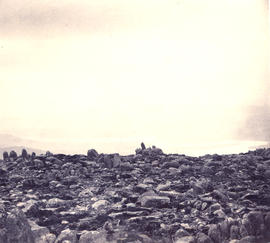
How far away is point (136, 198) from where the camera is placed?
5676 mm

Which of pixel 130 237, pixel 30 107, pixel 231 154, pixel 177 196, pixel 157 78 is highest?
pixel 157 78

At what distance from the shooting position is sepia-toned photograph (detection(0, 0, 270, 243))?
18.7ft

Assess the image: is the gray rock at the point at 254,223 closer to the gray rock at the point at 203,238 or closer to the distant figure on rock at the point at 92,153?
the gray rock at the point at 203,238

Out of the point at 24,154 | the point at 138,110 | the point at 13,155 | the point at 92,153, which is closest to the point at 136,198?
the point at 92,153

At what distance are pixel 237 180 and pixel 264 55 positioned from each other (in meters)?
1.74

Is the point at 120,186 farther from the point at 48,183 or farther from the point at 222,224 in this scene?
the point at 222,224

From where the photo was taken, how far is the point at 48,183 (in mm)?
5883

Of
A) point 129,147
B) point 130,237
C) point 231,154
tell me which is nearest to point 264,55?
point 231,154

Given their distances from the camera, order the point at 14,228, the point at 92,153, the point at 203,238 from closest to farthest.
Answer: the point at 14,228 → the point at 203,238 → the point at 92,153

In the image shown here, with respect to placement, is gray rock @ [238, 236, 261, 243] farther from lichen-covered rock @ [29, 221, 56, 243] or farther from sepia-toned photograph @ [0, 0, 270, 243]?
lichen-covered rock @ [29, 221, 56, 243]

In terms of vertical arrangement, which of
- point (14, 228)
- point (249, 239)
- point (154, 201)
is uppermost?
point (154, 201)

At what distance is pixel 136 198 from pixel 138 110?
113 centimetres

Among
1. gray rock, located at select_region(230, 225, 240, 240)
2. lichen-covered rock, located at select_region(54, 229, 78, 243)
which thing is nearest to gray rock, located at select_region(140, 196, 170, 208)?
gray rock, located at select_region(230, 225, 240, 240)

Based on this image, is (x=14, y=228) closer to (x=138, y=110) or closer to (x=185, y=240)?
(x=185, y=240)
